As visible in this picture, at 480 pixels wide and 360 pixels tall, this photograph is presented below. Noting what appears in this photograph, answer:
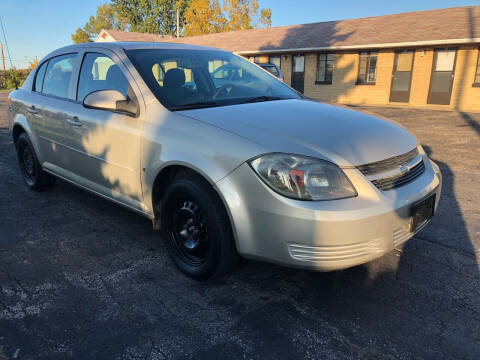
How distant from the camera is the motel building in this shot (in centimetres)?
Result: 1533

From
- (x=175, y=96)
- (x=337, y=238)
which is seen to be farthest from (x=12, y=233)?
(x=337, y=238)

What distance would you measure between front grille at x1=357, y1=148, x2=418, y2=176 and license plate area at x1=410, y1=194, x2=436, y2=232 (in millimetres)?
283

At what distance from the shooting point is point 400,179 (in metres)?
2.47

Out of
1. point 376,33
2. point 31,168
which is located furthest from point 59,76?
point 376,33

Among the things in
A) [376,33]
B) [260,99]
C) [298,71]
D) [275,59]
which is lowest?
[298,71]

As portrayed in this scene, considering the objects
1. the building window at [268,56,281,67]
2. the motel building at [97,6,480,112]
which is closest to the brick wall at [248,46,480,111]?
the motel building at [97,6,480,112]

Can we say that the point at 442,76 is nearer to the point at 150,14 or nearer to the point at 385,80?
the point at 385,80

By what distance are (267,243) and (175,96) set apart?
4.65ft

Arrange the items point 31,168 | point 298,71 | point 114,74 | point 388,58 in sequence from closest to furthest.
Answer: point 114,74
point 31,168
point 388,58
point 298,71

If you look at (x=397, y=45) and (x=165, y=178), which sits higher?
(x=397, y=45)

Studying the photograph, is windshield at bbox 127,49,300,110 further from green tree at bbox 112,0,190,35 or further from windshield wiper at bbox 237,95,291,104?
green tree at bbox 112,0,190,35

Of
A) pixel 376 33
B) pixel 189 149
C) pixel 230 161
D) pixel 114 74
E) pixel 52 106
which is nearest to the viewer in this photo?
pixel 230 161

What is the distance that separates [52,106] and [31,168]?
132 cm

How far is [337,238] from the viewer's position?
2.13 metres
